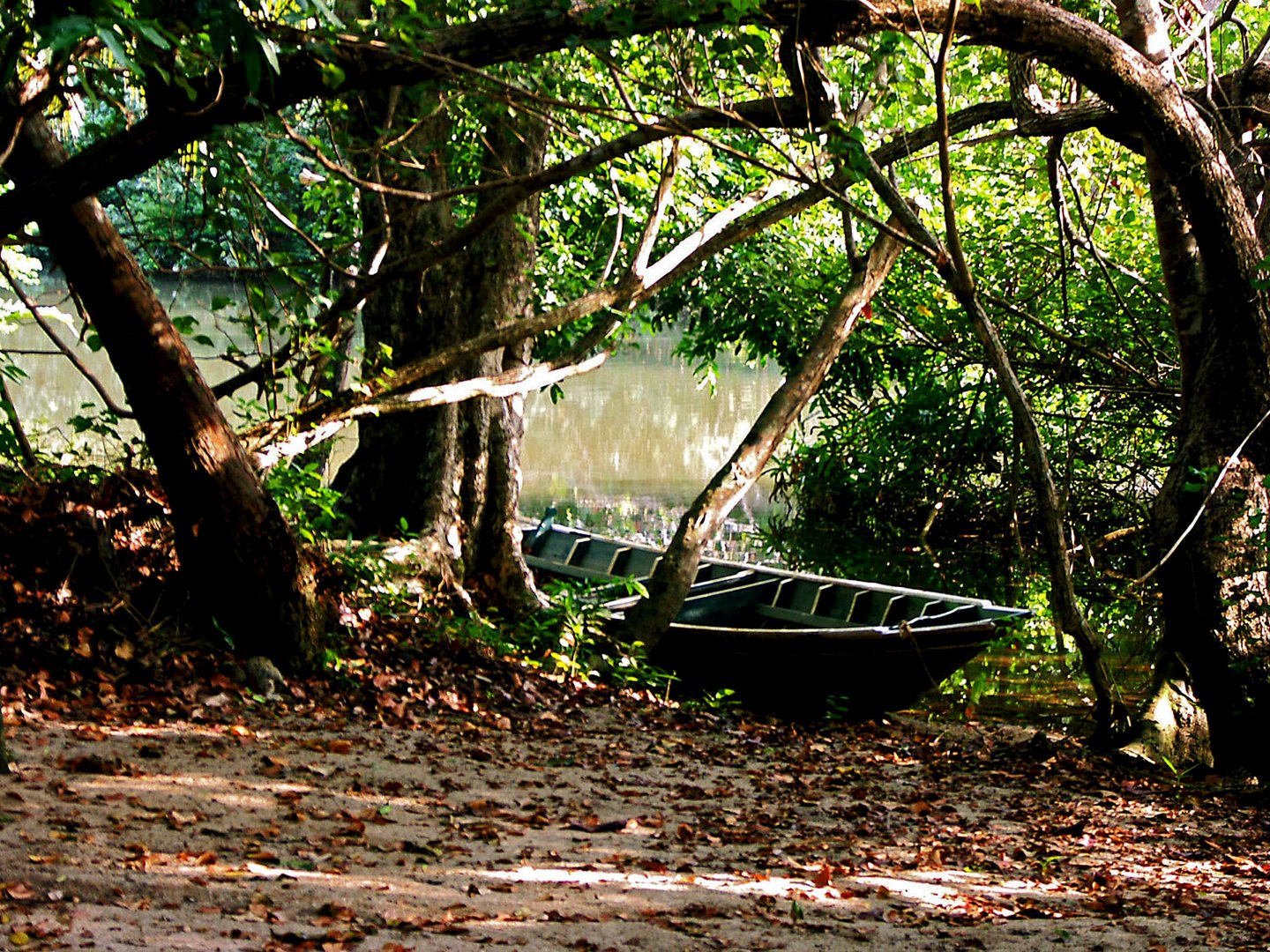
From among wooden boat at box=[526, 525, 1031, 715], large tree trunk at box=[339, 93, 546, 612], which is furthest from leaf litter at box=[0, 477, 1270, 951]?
large tree trunk at box=[339, 93, 546, 612]

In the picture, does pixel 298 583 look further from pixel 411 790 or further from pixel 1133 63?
pixel 1133 63

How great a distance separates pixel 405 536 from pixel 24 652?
→ 9.54 feet

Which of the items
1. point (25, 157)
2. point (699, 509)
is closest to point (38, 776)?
point (25, 157)

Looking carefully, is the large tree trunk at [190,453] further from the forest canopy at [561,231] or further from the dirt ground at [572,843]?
the dirt ground at [572,843]

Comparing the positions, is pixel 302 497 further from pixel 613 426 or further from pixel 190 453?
pixel 613 426

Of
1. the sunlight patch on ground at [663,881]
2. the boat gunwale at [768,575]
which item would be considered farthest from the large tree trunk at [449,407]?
the sunlight patch on ground at [663,881]

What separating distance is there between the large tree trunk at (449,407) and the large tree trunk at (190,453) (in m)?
2.18

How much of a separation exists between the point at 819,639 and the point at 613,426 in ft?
60.9

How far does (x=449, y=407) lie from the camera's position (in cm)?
909

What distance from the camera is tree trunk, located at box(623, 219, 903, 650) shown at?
9.48 metres

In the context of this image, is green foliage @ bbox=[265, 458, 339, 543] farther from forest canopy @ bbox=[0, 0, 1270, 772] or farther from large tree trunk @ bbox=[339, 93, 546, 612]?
large tree trunk @ bbox=[339, 93, 546, 612]

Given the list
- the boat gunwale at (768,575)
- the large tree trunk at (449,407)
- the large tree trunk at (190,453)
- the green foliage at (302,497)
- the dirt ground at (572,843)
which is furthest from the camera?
the boat gunwale at (768,575)

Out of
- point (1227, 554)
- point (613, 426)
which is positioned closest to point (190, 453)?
point (1227, 554)

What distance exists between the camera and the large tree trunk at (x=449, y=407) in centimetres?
916
